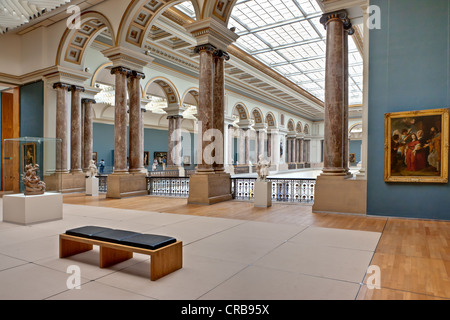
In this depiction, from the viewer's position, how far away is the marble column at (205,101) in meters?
10.1

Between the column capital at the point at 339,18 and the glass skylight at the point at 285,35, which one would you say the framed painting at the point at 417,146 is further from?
the glass skylight at the point at 285,35

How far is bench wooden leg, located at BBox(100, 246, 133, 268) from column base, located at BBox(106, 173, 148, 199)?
7786mm

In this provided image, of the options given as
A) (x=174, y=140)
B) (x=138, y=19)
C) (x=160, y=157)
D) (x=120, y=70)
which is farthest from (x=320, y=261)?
(x=160, y=157)

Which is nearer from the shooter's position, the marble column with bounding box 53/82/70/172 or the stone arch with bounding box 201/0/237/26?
the stone arch with bounding box 201/0/237/26

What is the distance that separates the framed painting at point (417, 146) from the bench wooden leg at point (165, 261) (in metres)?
6.04

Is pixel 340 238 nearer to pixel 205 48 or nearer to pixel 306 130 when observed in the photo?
pixel 205 48

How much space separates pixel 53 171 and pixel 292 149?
29199 mm

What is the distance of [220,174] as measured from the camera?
10.6 m

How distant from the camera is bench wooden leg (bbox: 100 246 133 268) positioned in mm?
3865

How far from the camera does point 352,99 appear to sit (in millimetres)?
32562

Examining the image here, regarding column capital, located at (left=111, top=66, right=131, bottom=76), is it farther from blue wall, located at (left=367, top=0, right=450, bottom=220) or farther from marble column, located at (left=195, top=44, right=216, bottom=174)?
blue wall, located at (left=367, top=0, right=450, bottom=220)

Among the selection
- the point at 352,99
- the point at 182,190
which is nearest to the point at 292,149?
the point at 352,99

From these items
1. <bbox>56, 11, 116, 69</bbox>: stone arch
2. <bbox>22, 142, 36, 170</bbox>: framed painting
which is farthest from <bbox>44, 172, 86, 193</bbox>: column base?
<bbox>56, 11, 116, 69</bbox>: stone arch
